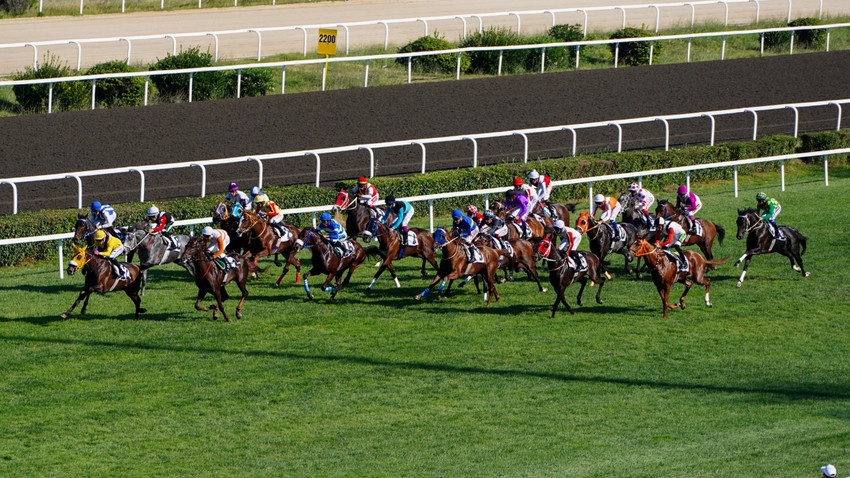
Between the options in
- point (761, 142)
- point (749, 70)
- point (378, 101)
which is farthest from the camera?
point (749, 70)

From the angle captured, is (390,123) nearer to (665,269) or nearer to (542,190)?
(542,190)

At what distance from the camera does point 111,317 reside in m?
15.3

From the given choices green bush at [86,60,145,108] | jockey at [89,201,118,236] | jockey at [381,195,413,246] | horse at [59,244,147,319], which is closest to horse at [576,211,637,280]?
jockey at [381,195,413,246]

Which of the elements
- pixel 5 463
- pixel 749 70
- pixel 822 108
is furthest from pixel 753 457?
pixel 749 70

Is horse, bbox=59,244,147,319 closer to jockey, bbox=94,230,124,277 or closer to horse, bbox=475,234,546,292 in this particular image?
jockey, bbox=94,230,124,277

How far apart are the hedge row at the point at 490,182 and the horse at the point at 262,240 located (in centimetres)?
222

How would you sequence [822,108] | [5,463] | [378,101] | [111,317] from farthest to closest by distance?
[822,108] < [378,101] < [111,317] < [5,463]

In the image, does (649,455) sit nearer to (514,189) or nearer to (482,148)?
(514,189)

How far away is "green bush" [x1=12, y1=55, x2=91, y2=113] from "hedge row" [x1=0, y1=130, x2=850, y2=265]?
722 cm

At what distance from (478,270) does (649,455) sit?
5593 millimetres

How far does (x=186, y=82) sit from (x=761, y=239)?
1442 centimetres

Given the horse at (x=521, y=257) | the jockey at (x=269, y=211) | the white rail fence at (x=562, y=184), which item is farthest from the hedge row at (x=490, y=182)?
the horse at (x=521, y=257)

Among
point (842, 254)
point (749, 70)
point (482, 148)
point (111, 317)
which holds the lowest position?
point (111, 317)

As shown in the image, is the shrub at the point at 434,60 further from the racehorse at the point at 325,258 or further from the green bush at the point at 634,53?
the racehorse at the point at 325,258
